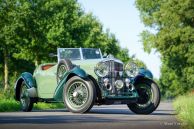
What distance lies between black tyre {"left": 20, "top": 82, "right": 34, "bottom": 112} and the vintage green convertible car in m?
0.92

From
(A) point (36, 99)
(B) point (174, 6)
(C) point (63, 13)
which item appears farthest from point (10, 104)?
(C) point (63, 13)

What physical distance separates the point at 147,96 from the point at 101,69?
6.18ft

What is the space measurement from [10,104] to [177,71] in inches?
1431

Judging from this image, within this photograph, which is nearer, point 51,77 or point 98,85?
point 98,85

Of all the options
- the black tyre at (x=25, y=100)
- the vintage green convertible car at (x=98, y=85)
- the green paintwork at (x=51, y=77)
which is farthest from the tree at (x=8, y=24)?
the vintage green convertible car at (x=98, y=85)

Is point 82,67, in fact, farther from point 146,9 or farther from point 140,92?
point 146,9

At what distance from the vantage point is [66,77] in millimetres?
15773

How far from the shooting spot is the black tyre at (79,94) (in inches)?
584

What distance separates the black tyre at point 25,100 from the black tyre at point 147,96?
368 cm

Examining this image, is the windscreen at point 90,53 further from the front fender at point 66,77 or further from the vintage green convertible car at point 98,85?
the front fender at point 66,77

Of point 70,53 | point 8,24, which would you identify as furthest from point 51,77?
point 8,24

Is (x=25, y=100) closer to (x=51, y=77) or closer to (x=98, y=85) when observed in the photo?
(x=51, y=77)

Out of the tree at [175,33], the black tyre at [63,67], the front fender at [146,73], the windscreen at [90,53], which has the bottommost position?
the front fender at [146,73]

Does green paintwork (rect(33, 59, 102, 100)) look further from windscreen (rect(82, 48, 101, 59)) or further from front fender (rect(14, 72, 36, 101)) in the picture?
windscreen (rect(82, 48, 101, 59))
